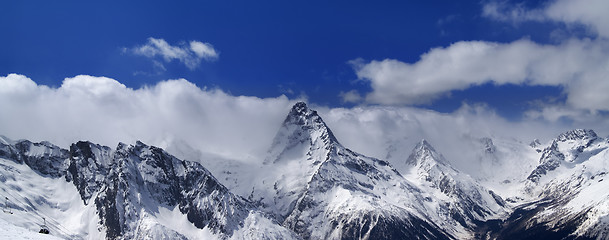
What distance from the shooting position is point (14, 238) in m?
137

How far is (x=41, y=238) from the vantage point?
143000mm

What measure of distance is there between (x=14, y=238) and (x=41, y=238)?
24.0 ft
